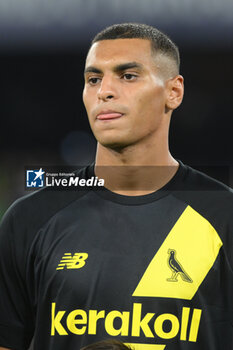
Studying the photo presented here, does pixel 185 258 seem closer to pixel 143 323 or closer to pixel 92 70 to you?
pixel 143 323

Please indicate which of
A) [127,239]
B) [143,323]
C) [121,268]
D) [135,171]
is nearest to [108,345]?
[143,323]

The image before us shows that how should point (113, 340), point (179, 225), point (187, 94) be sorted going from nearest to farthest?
1. point (113, 340)
2. point (179, 225)
3. point (187, 94)

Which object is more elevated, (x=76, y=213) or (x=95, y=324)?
(x=76, y=213)

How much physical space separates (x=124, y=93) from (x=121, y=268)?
66 cm

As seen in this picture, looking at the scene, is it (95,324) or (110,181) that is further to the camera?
(110,181)

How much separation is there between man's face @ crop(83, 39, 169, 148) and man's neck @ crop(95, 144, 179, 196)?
0.25 feet

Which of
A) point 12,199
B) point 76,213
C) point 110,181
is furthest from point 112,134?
point 12,199

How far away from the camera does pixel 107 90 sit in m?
1.89

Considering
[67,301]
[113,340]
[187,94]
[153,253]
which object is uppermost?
[187,94]

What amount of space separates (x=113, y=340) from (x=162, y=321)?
0.19 metres

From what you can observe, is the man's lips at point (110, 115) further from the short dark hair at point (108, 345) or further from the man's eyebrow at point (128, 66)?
the short dark hair at point (108, 345)

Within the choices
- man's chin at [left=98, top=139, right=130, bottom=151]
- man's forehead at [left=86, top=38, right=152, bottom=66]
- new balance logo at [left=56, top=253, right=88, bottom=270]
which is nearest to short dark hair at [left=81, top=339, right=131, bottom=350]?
new balance logo at [left=56, top=253, right=88, bottom=270]

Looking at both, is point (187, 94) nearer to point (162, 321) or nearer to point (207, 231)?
point (207, 231)

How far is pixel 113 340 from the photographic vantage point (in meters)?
1.84
